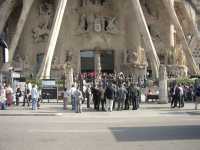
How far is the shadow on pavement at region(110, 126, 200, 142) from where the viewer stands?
1248 cm

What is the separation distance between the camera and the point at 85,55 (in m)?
46.1

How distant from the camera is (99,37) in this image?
4478 centimetres

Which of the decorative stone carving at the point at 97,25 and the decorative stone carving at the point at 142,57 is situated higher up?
the decorative stone carving at the point at 97,25

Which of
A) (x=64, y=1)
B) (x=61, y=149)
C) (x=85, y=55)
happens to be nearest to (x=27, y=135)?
(x=61, y=149)

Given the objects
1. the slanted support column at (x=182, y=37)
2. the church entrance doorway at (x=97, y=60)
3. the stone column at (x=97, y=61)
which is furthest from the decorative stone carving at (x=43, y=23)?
the slanted support column at (x=182, y=37)

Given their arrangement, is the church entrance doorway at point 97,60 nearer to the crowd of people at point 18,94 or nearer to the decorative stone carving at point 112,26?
the decorative stone carving at point 112,26

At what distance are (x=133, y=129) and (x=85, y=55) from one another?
3170 centimetres

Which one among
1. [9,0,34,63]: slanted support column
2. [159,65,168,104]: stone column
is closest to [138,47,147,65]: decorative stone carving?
[9,0,34,63]: slanted support column

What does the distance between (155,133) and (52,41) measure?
2870cm

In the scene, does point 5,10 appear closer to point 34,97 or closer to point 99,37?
point 99,37

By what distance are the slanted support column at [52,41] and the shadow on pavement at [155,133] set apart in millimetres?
26002

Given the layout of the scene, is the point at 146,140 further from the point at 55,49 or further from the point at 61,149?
the point at 55,49

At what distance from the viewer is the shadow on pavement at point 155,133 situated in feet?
40.9

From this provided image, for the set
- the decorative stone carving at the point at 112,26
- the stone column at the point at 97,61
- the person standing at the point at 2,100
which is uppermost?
the decorative stone carving at the point at 112,26
